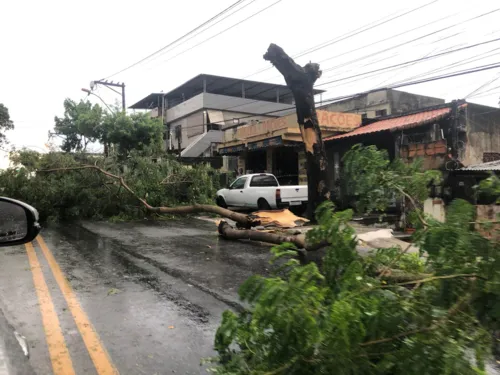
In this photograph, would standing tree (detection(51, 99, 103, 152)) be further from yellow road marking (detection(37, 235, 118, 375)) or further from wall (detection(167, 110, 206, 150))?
yellow road marking (detection(37, 235, 118, 375))

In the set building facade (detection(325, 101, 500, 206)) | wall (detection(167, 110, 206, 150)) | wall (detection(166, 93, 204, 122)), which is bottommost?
building facade (detection(325, 101, 500, 206))

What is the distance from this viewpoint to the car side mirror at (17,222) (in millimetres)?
2289

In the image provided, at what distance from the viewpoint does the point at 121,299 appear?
16.6ft

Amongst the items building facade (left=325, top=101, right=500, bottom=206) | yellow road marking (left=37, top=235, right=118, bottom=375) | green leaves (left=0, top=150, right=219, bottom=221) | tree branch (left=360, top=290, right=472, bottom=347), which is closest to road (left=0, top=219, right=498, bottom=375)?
yellow road marking (left=37, top=235, right=118, bottom=375)

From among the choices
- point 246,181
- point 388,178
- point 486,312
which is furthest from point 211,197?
point 486,312

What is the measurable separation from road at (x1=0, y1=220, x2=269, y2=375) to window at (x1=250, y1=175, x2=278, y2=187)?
21.5 feet

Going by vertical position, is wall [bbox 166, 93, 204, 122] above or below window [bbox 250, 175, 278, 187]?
above

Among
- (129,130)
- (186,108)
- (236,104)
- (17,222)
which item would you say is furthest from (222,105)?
(17,222)

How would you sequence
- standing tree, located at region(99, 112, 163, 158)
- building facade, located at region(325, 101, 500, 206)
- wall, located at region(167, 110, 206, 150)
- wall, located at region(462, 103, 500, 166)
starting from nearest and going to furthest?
building facade, located at region(325, 101, 500, 206), wall, located at region(462, 103, 500, 166), standing tree, located at region(99, 112, 163, 158), wall, located at region(167, 110, 206, 150)

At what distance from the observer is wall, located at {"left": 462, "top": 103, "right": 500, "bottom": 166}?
552 inches

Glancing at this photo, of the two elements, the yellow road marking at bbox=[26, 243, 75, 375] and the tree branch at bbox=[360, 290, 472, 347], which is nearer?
the tree branch at bbox=[360, 290, 472, 347]

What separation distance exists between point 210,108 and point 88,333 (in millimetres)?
29629

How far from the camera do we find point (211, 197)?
17750mm

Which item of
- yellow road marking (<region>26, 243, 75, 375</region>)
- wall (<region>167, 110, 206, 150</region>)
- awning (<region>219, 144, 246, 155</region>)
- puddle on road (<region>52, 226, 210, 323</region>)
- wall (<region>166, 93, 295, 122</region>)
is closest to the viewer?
yellow road marking (<region>26, 243, 75, 375</region>)
